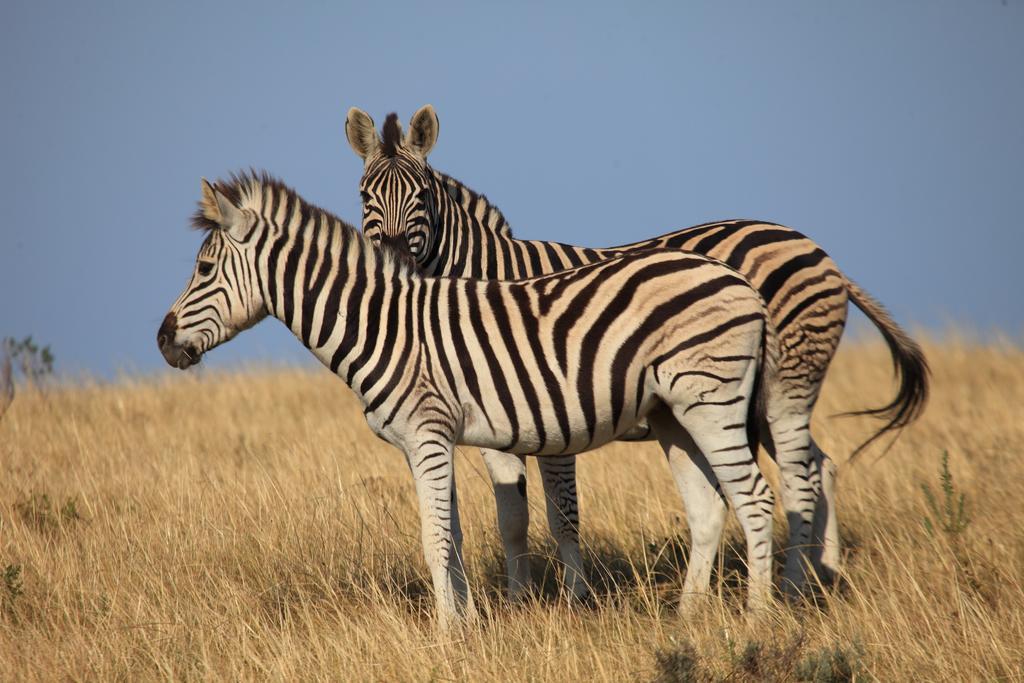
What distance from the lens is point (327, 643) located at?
6035 millimetres

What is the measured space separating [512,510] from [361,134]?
3.19 meters

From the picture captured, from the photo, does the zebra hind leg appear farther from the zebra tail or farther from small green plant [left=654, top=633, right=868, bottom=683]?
the zebra tail

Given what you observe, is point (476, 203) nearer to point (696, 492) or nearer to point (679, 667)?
point (696, 492)

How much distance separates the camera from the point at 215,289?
20.7 feet

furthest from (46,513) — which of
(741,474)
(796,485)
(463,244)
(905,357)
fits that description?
(905,357)

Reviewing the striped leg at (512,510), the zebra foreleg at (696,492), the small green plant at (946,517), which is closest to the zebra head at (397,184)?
the striped leg at (512,510)

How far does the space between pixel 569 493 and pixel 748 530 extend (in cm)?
163

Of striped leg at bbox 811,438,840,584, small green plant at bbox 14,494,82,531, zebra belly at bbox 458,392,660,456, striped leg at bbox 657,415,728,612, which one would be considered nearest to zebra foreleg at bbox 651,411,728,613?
striped leg at bbox 657,415,728,612

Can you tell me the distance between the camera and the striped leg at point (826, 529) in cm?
799

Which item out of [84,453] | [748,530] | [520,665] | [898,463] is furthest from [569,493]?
[84,453]

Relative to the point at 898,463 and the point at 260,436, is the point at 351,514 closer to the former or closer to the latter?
the point at 260,436

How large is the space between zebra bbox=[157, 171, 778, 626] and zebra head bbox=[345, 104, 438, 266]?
1.08 metres

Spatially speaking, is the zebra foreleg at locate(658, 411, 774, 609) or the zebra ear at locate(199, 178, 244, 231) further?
the zebra foreleg at locate(658, 411, 774, 609)

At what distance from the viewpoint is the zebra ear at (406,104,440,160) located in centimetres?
823
